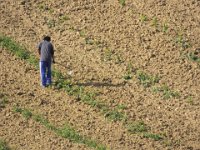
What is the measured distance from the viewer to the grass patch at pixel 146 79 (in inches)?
597

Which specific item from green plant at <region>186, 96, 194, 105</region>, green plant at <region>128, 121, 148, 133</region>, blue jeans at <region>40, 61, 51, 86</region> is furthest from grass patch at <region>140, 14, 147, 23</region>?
green plant at <region>128, 121, 148, 133</region>

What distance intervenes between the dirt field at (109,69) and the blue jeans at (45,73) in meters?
0.24

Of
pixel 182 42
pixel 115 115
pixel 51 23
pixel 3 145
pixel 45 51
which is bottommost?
pixel 3 145

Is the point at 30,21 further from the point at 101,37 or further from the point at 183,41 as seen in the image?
the point at 183,41

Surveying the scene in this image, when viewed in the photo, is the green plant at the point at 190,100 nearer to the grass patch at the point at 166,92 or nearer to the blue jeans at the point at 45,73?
the grass patch at the point at 166,92

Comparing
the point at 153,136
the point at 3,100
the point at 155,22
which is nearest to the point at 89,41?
the point at 155,22

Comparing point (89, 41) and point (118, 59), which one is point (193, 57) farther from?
point (89, 41)

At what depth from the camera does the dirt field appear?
13.3 m

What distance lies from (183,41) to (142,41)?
49.0 inches

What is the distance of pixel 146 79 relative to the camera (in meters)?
15.3

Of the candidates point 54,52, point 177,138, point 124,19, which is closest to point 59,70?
point 54,52

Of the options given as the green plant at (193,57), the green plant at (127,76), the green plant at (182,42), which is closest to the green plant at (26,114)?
the green plant at (127,76)

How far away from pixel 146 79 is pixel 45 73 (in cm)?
289

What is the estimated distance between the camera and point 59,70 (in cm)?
1555
